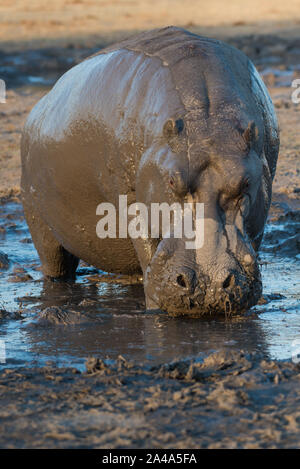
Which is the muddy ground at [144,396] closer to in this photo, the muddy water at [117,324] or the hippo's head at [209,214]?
the muddy water at [117,324]

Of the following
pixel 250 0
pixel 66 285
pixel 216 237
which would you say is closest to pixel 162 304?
pixel 216 237

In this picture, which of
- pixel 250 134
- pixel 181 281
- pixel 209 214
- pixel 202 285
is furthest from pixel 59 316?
pixel 250 134

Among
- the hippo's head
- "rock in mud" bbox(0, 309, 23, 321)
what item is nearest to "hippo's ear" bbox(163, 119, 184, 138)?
the hippo's head

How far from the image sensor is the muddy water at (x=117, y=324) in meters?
4.99

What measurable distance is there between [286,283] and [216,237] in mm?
1784

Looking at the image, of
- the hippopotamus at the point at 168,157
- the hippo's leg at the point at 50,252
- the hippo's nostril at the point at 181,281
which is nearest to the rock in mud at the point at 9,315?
the hippopotamus at the point at 168,157

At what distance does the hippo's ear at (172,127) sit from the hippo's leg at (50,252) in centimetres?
242

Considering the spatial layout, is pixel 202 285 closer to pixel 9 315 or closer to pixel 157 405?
pixel 157 405

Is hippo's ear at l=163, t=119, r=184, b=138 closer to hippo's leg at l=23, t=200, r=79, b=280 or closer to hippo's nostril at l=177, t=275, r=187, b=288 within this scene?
hippo's nostril at l=177, t=275, r=187, b=288

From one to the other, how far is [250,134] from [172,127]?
17.7 inches

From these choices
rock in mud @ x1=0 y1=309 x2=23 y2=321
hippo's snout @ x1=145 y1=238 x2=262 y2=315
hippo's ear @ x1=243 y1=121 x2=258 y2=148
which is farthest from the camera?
rock in mud @ x1=0 y1=309 x2=23 y2=321

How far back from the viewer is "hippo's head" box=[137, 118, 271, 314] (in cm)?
511

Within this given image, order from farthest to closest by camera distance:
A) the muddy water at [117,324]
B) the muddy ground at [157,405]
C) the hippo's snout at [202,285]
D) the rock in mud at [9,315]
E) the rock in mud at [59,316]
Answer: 1. the rock in mud at [9,315]
2. the rock in mud at [59,316]
3. the hippo's snout at [202,285]
4. the muddy water at [117,324]
5. the muddy ground at [157,405]

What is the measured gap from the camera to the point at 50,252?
7.55m
